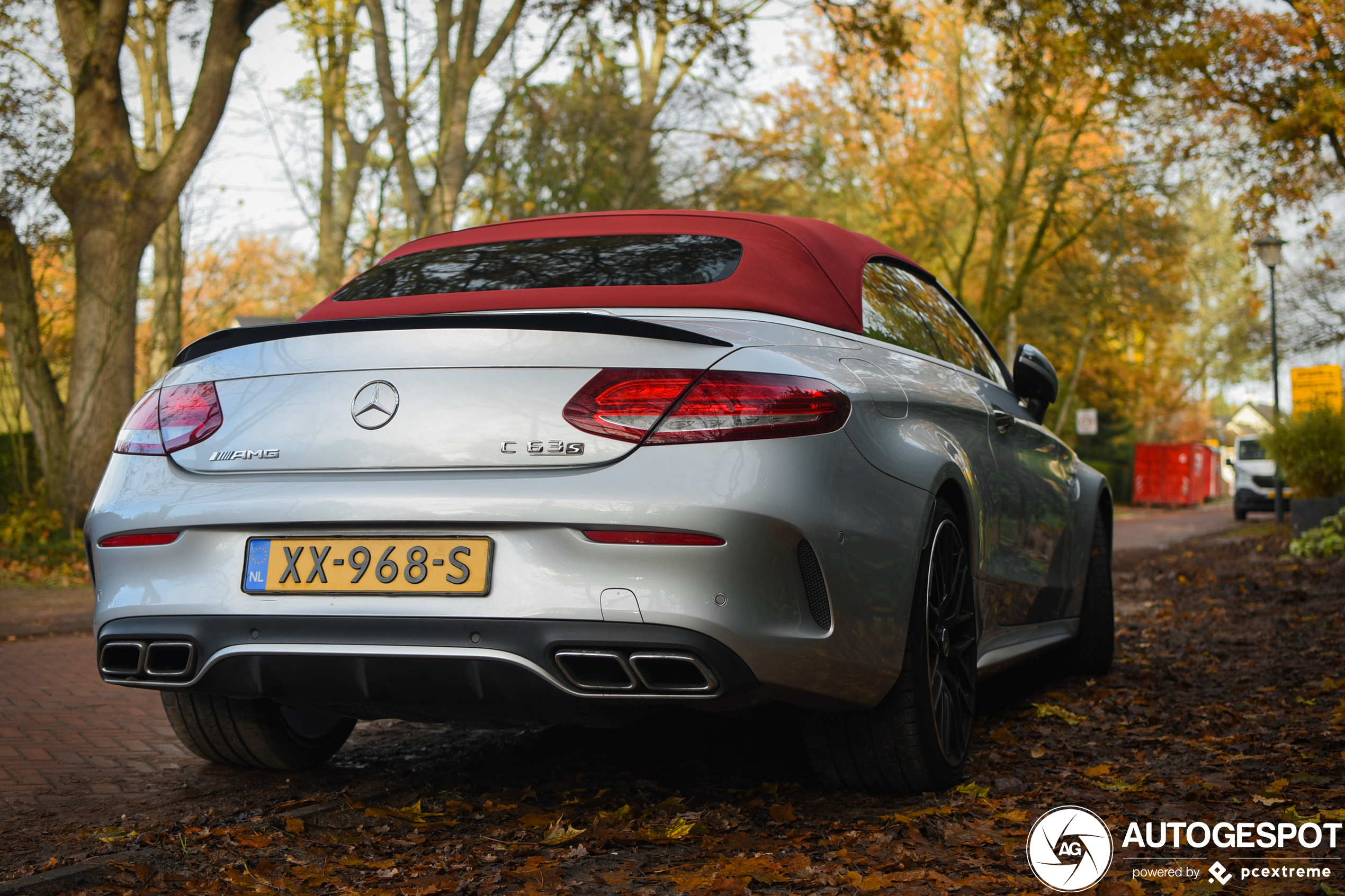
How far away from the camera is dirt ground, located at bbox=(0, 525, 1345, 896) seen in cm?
288

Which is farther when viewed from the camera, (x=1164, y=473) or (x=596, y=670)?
(x=1164, y=473)

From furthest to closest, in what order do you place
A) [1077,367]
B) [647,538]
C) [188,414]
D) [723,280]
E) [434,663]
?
[1077,367] < [723,280] < [188,414] < [434,663] < [647,538]

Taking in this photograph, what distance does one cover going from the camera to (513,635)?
9.05ft

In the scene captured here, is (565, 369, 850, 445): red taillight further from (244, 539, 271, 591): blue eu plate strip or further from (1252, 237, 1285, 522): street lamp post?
(1252, 237, 1285, 522): street lamp post

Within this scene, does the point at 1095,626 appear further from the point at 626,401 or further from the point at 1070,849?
the point at 626,401

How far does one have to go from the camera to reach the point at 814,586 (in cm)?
286

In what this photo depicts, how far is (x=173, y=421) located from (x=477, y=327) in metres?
0.83

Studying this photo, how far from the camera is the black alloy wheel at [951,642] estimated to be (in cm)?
344

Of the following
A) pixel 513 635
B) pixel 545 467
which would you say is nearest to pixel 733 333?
pixel 545 467

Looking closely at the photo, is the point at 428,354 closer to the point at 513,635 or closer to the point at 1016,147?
the point at 513,635

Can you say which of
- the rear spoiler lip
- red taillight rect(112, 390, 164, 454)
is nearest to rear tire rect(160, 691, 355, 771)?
red taillight rect(112, 390, 164, 454)

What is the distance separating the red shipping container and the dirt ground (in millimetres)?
38164

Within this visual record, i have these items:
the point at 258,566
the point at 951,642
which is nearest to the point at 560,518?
the point at 258,566

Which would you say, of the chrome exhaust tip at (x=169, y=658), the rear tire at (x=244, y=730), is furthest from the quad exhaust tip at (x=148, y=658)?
the rear tire at (x=244, y=730)
